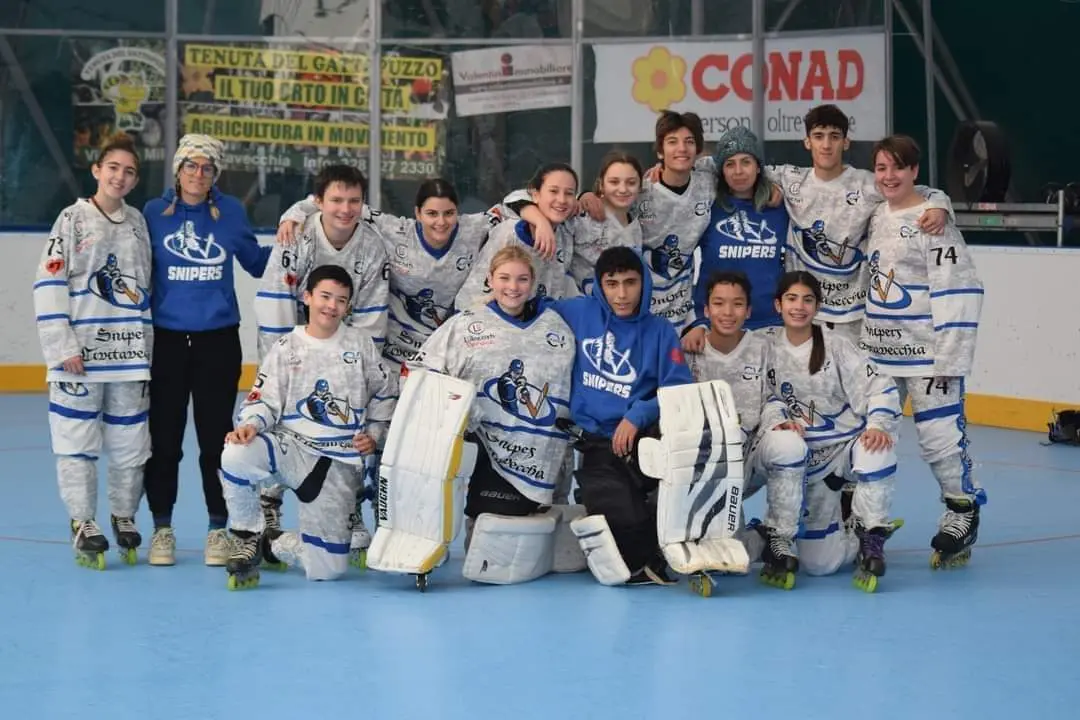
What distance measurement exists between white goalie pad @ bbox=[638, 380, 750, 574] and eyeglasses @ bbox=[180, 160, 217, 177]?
5.39 ft

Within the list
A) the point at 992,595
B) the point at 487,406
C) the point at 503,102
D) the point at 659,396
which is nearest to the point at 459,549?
the point at 487,406

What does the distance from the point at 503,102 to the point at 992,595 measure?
Result: 6997 millimetres

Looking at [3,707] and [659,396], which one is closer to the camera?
[3,707]

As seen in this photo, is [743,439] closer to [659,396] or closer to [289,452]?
[659,396]

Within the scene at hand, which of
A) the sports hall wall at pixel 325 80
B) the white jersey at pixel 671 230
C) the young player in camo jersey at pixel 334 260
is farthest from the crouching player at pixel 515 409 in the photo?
the sports hall wall at pixel 325 80

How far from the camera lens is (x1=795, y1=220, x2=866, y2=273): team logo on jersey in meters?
5.71

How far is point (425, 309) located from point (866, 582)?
172 cm

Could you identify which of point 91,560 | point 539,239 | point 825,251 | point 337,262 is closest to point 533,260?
point 539,239

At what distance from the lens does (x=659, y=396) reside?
515 cm

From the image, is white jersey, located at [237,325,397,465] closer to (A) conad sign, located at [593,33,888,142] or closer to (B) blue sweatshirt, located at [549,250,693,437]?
(B) blue sweatshirt, located at [549,250,693,437]

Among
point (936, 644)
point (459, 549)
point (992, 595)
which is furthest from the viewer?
point (459, 549)

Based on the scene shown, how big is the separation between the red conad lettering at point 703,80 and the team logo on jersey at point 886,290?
5.73m

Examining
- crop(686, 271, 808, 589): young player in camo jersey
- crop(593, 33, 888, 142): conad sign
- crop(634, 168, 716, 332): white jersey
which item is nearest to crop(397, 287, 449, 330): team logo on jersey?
crop(634, 168, 716, 332): white jersey

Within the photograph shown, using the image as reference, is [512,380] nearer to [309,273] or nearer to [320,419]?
[320,419]
